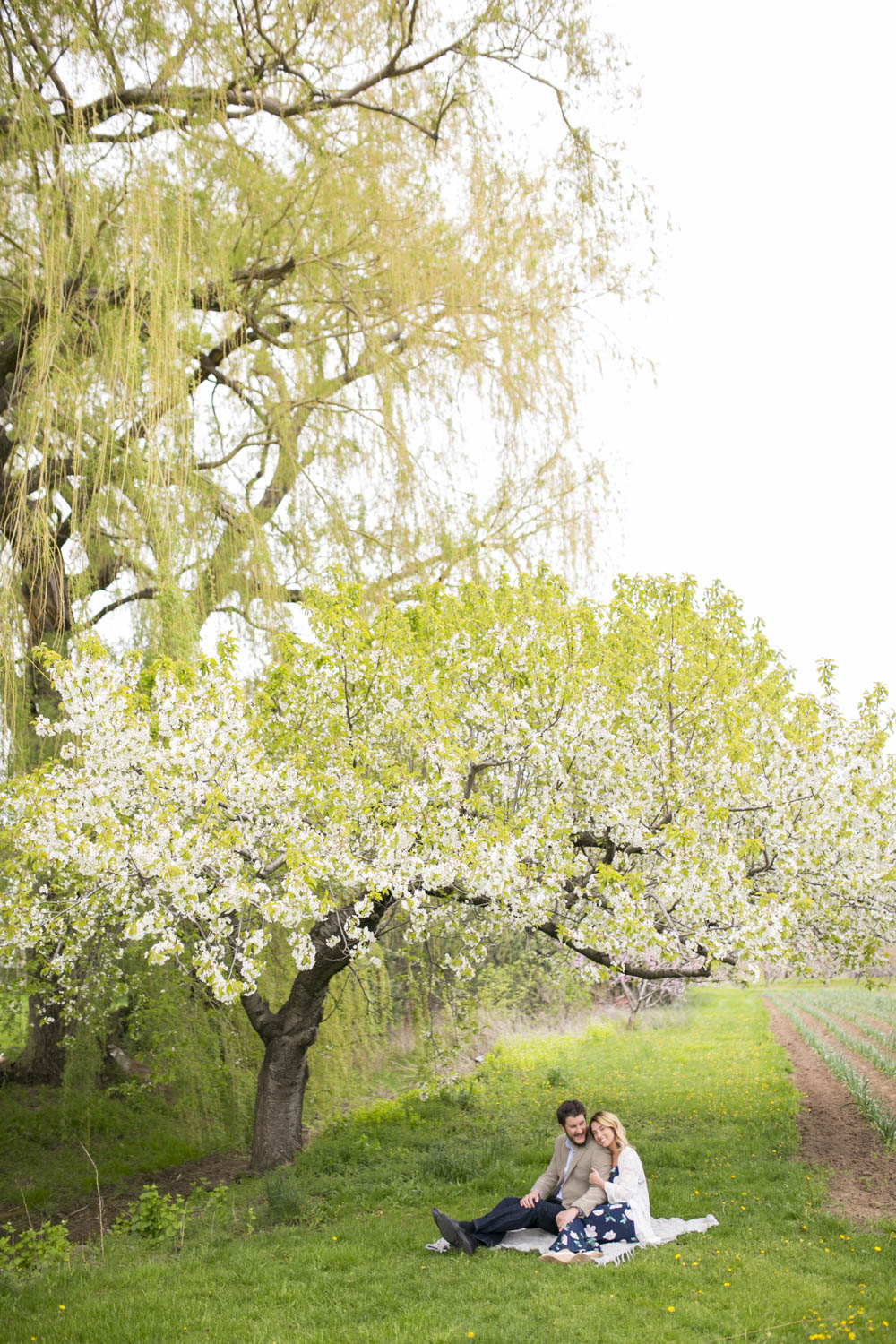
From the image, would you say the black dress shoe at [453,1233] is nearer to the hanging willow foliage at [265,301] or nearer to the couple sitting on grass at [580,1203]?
the couple sitting on grass at [580,1203]

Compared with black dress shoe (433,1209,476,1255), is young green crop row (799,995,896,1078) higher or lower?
lower

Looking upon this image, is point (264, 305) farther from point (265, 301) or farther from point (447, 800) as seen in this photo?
point (447, 800)

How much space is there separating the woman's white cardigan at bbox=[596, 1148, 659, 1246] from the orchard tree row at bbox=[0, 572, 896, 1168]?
50.5 inches

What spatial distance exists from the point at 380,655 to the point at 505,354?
137 inches

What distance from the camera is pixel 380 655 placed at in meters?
6.57

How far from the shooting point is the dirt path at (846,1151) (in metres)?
6.25

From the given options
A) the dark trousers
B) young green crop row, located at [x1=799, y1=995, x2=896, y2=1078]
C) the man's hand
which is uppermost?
the man's hand

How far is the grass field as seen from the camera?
14.3 feet

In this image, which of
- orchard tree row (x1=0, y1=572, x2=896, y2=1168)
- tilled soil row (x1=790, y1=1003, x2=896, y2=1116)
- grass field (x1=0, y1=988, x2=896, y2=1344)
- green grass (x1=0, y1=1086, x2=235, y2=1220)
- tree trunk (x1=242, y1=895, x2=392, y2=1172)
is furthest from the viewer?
tilled soil row (x1=790, y1=1003, x2=896, y2=1116)

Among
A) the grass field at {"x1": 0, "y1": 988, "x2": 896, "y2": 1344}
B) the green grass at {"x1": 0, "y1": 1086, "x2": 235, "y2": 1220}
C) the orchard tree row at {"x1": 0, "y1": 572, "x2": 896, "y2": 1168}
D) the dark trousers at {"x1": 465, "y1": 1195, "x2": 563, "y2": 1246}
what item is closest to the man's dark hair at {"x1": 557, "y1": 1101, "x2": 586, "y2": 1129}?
the dark trousers at {"x1": 465, "y1": 1195, "x2": 563, "y2": 1246}

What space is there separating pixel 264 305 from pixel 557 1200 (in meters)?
7.39

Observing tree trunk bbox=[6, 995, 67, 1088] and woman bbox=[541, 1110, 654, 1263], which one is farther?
tree trunk bbox=[6, 995, 67, 1088]

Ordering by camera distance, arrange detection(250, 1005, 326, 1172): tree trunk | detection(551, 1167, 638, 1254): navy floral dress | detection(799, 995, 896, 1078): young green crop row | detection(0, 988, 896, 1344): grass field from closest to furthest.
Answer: detection(0, 988, 896, 1344): grass field → detection(551, 1167, 638, 1254): navy floral dress → detection(250, 1005, 326, 1172): tree trunk → detection(799, 995, 896, 1078): young green crop row

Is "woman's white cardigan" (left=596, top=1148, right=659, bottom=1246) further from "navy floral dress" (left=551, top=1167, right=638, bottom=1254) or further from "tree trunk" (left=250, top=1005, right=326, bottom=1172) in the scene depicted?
"tree trunk" (left=250, top=1005, right=326, bottom=1172)
